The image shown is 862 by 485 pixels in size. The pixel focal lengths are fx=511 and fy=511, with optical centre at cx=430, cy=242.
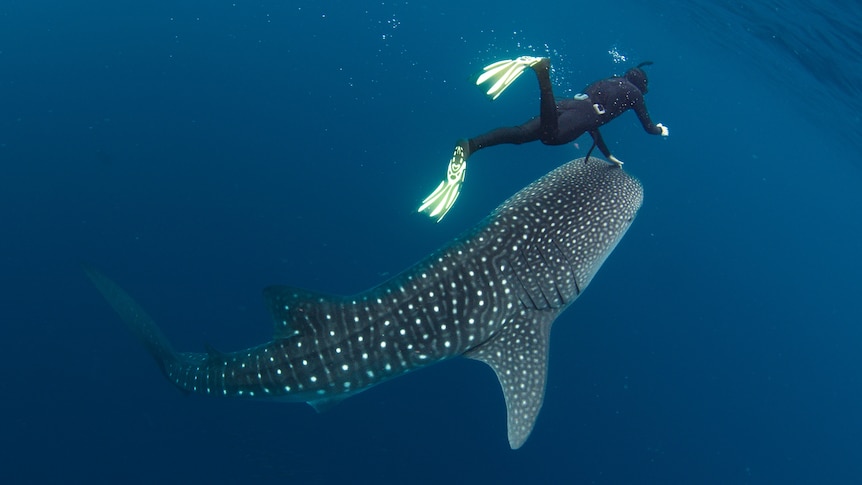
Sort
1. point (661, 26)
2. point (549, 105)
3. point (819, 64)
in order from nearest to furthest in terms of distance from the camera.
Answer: point (549, 105), point (819, 64), point (661, 26)

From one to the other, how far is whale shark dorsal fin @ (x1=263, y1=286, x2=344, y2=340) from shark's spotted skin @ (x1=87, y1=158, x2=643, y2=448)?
10 mm

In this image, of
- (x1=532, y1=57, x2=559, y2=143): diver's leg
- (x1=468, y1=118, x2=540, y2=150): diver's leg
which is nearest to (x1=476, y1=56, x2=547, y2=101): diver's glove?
(x1=532, y1=57, x2=559, y2=143): diver's leg

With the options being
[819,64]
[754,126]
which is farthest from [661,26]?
[754,126]

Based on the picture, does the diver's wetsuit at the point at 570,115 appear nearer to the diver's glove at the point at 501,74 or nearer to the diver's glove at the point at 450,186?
the diver's glove at the point at 450,186

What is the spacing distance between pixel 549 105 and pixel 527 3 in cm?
5998

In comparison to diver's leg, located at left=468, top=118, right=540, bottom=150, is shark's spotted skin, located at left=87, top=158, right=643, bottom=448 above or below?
below

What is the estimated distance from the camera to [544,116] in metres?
6.21

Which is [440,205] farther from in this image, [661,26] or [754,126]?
[754,126]

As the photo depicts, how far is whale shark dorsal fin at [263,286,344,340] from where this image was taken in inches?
201

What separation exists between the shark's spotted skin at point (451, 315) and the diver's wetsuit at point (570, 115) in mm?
699

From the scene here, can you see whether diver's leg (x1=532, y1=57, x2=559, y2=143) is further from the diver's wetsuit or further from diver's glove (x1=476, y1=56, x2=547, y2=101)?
diver's glove (x1=476, y1=56, x2=547, y2=101)

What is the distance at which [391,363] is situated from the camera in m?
5.30

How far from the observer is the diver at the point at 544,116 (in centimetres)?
605

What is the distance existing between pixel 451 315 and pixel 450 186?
192 cm
